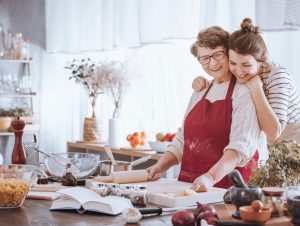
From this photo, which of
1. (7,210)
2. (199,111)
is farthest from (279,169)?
(7,210)

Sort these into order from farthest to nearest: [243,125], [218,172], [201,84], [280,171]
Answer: [201,84] → [243,125] → [218,172] → [280,171]

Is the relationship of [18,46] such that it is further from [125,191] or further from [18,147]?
[125,191]

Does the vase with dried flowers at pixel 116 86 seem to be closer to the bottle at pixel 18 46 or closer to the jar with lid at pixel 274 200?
the bottle at pixel 18 46

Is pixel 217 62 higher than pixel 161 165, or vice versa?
pixel 217 62

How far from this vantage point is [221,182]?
2.61 meters

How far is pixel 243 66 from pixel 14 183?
1.14 metres

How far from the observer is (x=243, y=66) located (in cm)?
255

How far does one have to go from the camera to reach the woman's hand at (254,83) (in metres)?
2.55

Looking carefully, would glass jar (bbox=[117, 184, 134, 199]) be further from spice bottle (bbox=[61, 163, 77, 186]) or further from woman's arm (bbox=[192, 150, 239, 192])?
spice bottle (bbox=[61, 163, 77, 186])

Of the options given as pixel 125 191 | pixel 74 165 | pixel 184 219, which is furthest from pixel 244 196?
pixel 74 165

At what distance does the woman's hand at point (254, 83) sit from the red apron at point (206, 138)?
0.35ft

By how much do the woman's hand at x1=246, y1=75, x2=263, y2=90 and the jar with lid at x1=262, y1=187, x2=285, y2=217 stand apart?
86 centimetres

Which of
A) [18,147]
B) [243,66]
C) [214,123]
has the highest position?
[243,66]

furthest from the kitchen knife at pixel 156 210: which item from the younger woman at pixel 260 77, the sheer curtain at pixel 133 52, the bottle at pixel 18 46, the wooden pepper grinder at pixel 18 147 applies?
the bottle at pixel 18 46
